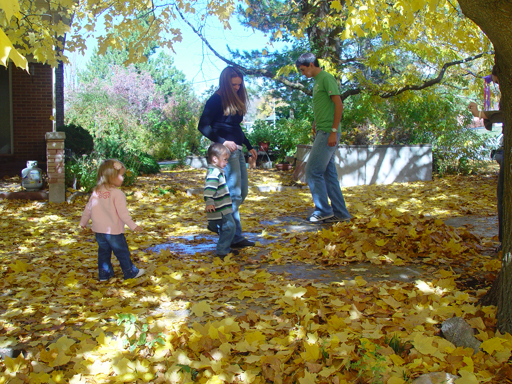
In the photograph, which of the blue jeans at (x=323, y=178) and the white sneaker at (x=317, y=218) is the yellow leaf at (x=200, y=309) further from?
the white sneaker at (x=317, y=218)

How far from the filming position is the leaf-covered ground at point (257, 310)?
228cm

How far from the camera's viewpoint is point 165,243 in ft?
17.5

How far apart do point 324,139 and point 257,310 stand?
3.01 meters

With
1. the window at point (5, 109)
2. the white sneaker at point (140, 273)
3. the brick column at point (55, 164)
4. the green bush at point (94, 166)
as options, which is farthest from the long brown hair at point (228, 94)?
the window at point (5, 109)

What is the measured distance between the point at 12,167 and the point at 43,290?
343 inches

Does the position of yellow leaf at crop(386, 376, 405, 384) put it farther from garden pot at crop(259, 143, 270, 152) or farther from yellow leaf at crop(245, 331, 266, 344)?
garden pot at crop(259, 143, 270, 152)

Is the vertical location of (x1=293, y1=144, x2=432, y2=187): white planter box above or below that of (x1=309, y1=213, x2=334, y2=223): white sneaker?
above

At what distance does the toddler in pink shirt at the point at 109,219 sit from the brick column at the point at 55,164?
456 centimetres

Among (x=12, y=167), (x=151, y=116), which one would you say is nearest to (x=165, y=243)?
(x=12, y=167)

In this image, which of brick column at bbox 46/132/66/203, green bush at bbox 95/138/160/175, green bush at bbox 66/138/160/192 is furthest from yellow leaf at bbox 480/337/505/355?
green bush at bbox 95/138/160/175

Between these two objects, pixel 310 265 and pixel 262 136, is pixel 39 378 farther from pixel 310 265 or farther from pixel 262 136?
pixel 262 136

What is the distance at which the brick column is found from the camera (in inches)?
316

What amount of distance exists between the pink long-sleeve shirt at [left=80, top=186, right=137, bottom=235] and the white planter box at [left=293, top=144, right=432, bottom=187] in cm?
669

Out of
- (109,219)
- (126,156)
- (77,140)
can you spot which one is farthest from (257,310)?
(77,140)
